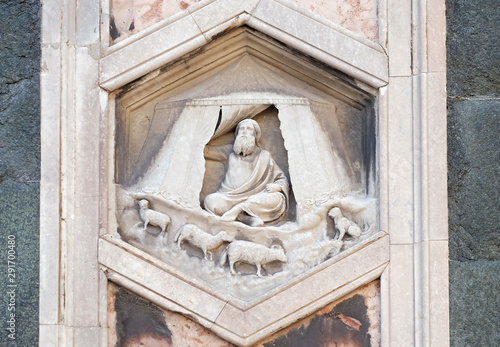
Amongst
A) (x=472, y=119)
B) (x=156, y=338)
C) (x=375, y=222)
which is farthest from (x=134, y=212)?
(x=472, y=119)

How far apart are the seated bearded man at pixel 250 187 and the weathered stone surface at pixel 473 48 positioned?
1301 millimetres

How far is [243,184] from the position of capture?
5949mm

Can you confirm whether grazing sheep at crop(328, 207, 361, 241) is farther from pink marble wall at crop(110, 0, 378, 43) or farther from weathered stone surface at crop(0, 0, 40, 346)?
weathered stone surface at crop(0, 0, 40, 346)

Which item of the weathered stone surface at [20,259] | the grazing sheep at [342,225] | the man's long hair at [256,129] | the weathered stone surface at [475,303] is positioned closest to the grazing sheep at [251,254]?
the grazing sheep at [342,225]

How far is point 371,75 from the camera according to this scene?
5793mm

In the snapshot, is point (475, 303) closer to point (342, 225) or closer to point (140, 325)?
point (342, 225)

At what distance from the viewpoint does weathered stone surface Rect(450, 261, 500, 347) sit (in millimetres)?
5602

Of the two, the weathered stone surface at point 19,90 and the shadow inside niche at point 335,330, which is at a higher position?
the weathered stone surface at point 19,90

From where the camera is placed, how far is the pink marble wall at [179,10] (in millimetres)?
5875

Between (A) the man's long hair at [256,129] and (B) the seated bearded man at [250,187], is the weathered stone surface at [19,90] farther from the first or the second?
(A) the man's long hair at [256,129]

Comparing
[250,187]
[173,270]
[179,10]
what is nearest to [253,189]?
[250,187]

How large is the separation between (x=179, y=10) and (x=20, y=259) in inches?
75.8

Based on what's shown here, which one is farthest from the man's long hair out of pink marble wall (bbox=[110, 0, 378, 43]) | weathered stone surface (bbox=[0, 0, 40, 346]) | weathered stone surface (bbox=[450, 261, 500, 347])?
weathered stone surface (bbox=[450, 261, 500, 347])

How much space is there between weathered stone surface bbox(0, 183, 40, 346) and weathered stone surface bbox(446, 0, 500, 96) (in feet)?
9.30
